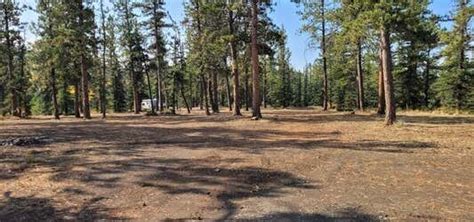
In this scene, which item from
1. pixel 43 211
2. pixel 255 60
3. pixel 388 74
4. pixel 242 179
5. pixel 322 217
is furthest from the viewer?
pixel 255 60

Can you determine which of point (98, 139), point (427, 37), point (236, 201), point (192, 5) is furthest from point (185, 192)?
point (192, 5)

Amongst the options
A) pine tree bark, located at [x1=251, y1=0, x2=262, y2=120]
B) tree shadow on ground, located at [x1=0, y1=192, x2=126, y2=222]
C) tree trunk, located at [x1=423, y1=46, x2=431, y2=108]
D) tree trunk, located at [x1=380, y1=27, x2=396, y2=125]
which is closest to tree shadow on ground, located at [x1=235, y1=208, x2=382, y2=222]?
tree shadow on ground, located at [x1=0, y1=192, x2=126, y2=222]

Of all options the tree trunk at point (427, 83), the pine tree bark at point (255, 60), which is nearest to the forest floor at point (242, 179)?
the pine tree bark at point (255, 60)

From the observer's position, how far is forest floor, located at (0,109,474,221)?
7.68 m

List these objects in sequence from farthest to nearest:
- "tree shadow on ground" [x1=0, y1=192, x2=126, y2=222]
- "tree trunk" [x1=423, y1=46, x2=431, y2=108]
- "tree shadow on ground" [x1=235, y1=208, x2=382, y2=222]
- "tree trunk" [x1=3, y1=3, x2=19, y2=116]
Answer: "tree trunk" [x1=423, y1=46, x2=431, y2=108] < "tree trunk" [x1=3, y1=3, x2=19, y2=116] < "tree shadow on ground" [x1=0, y1=192, x2=126, y2=222] < "tree shadow on ground" [x1=235, y1=208, x2=382, y2=222]

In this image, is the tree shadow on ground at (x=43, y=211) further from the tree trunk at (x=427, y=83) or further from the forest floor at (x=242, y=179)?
the tree trunk at (x=427, y=83)

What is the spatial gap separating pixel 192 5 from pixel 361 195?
116 feet

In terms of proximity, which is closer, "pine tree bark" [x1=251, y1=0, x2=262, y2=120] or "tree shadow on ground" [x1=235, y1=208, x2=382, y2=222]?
"tree shadow on ground" [x1=235, y1=208, x2=382, y2=222]

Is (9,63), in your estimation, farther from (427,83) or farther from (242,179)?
(427,83)

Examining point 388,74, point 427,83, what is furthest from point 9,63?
point 427,83

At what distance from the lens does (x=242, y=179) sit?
9.95 m

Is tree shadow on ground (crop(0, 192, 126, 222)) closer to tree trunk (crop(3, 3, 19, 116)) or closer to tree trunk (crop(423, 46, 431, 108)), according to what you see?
tree trunk (crop(3, 3, 19, 116))

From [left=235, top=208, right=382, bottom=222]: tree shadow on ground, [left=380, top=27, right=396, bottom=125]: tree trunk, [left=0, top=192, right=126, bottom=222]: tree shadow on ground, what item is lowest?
[left=235, top=208, right=382, bottom=222]: tree shadow on ground

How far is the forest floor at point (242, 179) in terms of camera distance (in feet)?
25.2
